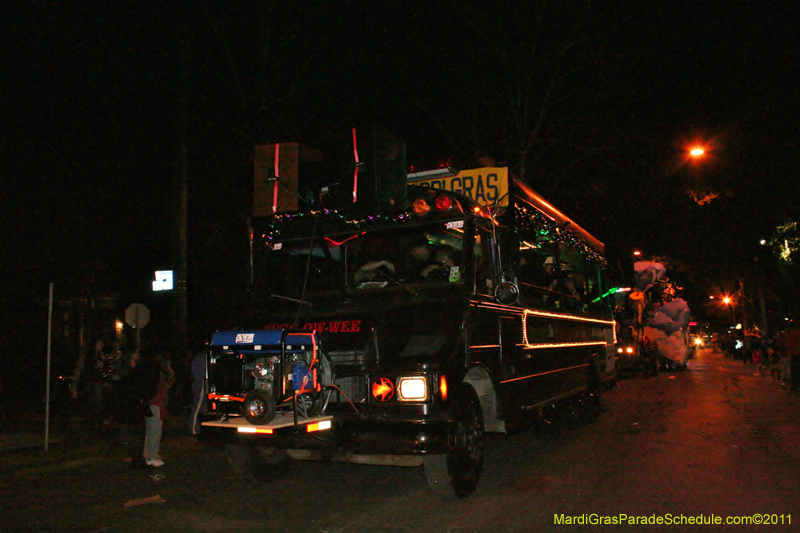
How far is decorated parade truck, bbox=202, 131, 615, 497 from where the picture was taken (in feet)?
20.1

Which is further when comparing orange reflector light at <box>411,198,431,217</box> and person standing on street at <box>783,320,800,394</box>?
person standing on street at <box>783,320,800,394</box>

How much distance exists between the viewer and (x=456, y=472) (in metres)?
6.51

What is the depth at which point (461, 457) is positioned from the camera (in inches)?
260

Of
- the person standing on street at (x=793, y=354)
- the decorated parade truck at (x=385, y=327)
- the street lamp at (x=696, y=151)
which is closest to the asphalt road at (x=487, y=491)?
the decorated parade truck at (x=385, y=327)

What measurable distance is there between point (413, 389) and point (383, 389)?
283 mm

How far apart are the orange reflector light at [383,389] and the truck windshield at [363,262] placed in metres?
1.28

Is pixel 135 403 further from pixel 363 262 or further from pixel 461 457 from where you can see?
pixel 461 457

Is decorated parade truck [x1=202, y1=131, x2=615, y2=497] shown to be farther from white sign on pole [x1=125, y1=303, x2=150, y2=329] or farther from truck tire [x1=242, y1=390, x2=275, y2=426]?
white sign on pole [x1=125, y1=303, x2=150, y2=329]

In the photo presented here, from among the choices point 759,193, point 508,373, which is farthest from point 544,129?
point 508,373

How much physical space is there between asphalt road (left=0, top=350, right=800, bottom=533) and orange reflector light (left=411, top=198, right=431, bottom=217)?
286cm

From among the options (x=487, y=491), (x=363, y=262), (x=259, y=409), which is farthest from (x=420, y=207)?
(x=487, y=491)

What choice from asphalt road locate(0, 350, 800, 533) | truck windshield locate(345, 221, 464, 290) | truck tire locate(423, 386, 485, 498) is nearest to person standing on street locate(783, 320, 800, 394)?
asphalt road locate(0, 350, 800, 533)

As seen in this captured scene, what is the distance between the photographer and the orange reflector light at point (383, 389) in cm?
616

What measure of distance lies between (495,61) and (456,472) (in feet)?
55.6
